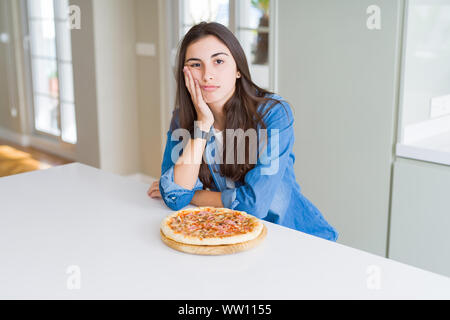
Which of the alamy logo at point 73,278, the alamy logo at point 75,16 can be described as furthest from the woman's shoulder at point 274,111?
the alamy logo at point 75,16

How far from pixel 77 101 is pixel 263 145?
2928mm

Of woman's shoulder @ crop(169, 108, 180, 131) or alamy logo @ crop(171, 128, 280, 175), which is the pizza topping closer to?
alamy logo @ crop(171, 128, 280, 175)

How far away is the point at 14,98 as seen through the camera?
18.7 feet

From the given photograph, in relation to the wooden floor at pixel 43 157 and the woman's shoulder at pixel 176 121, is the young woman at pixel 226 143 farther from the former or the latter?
the wooden floor at pixel 43 157

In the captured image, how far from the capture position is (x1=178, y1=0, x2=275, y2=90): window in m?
3.22

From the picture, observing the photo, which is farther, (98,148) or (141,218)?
(98,148)

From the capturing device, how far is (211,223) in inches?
56.7

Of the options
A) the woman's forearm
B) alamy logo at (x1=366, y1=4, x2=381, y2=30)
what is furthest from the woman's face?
alamy logo at (x1=366, y1=4, x2=381, y2=30)

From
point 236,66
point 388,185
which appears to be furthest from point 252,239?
point 388,185

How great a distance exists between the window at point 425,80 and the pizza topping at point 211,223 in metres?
1.26

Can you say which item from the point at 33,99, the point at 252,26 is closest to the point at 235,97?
the point at 252,26

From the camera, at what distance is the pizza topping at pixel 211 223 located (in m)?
1.36
